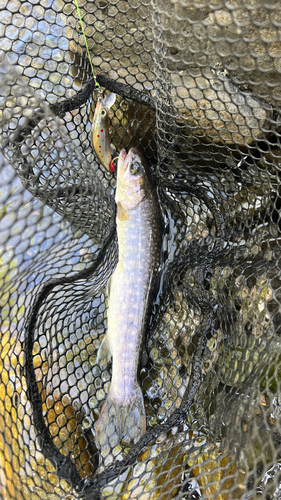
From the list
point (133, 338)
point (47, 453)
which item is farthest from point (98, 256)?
point (47, 453)

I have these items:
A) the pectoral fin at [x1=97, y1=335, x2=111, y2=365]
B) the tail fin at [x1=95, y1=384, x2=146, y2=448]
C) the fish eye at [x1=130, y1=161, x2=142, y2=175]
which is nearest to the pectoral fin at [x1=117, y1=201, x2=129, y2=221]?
the fish eye at [x1=130, y1=161, x2=142, y2=175]

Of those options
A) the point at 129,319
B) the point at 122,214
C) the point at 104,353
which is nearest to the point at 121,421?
the point at 104,353

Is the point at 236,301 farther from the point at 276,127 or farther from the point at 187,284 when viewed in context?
the point at 276,127

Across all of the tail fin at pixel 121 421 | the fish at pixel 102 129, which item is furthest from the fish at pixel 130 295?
the fish at pixel 102 129

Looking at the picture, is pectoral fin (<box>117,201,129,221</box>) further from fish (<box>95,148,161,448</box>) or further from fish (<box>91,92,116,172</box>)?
fish (<box>91,92,116,172</box>)

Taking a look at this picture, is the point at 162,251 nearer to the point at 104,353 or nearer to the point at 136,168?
the point at 136,168

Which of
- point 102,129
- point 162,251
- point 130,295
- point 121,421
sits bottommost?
point 121,421
